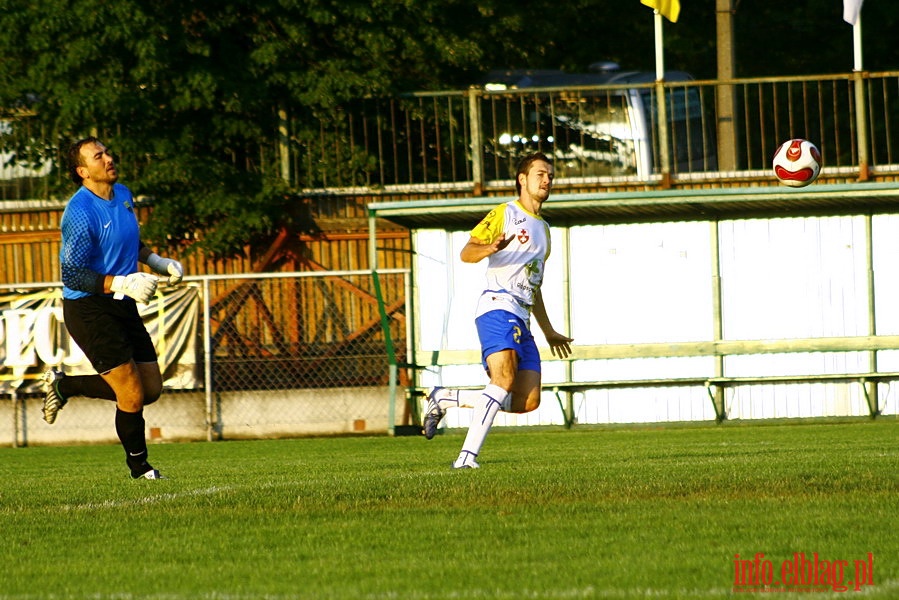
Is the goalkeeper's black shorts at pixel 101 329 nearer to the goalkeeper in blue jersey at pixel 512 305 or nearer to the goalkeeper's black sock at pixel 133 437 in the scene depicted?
the goalkeeper's black sock at pixel 133 437

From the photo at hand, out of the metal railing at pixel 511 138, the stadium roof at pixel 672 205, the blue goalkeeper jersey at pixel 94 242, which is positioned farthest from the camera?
the metal railing at pixel 511 138

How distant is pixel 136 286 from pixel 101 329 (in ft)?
1.87

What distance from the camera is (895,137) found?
2795 cm

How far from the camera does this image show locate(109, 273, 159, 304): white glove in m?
9.38

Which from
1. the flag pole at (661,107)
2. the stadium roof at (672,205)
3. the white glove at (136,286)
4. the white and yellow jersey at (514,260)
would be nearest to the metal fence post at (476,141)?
the flag pole at (661,107)

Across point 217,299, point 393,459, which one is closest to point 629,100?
point 217,299

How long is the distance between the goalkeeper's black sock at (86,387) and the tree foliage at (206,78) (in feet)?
34.2

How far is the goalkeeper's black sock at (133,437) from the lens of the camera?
33.1ft

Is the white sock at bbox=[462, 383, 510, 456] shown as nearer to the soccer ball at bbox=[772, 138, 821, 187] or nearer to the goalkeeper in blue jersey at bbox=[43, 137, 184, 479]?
the goalkeeper in blue jersey at bbox=[43, 137, 184, 479]

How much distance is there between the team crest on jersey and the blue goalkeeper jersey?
241 cm

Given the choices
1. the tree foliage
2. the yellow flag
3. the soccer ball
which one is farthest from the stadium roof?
the tree foliage

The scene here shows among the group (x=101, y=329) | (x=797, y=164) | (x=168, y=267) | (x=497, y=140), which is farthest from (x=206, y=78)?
(x=101, y=329)

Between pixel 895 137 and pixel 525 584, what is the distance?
2392cm

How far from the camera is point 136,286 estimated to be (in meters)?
9.43
